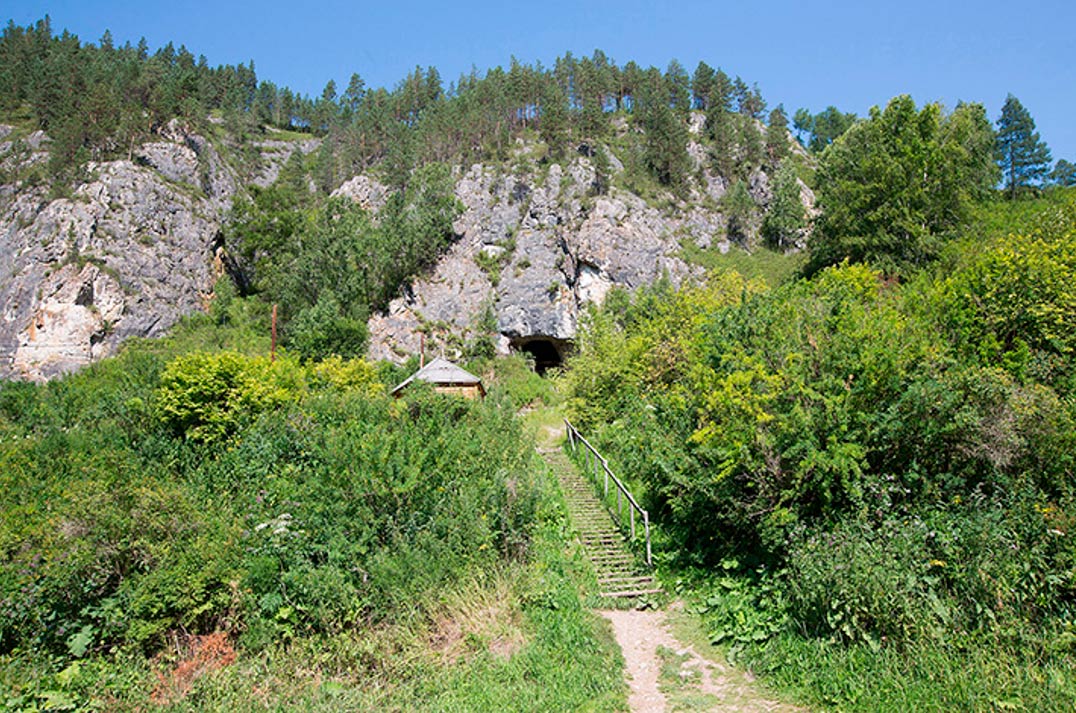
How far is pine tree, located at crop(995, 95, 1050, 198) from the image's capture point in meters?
45.9

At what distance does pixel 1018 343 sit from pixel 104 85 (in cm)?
6481

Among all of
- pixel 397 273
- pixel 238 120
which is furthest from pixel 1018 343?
pixel 238 120

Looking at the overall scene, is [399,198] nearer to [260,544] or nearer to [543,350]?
[543,350]

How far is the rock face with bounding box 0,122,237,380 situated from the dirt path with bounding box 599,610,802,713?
45.8 meters

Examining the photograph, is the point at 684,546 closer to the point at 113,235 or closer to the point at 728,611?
the point at 728,611

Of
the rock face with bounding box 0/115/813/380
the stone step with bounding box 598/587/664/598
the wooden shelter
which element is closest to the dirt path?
the stone step with bounding box 598/587/664/598

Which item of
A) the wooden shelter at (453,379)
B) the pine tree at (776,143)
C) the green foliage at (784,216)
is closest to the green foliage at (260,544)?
the wooden shelter at (453,379)

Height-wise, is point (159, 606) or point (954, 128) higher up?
point (954, 128)

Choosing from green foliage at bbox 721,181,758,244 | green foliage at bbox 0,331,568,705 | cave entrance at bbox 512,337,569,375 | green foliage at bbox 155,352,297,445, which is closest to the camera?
green foliage at bbox 0,331,568,705

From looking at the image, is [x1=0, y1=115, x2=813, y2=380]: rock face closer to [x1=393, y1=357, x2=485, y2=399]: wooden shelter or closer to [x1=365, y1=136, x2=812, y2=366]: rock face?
[x1=365, y1=136, x2=812, y2=366]: rock face

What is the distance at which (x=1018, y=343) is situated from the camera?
11133mm

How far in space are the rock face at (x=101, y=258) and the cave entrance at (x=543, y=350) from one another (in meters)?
27.0

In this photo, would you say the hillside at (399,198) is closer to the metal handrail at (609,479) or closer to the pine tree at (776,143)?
the pine tree at (776,143)

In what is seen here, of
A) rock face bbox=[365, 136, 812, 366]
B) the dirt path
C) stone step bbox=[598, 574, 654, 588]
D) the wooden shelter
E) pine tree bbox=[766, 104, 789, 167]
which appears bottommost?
stone step bbox=[598, 574, 654, 588]
